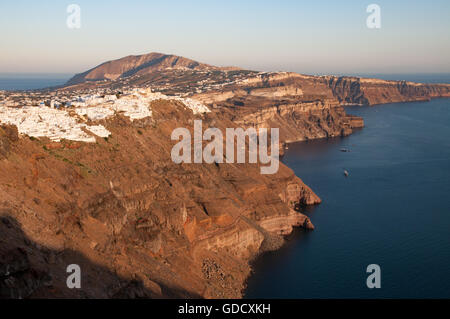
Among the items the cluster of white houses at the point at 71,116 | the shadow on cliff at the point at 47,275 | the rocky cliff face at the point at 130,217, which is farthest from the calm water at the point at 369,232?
the cluster of white houses at the point at 71,116

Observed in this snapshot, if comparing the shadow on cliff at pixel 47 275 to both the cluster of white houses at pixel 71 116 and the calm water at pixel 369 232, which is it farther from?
the cluster of white houses at pixel 71 116

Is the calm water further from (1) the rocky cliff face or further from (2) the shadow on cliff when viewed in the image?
(2) the shadow on cliff

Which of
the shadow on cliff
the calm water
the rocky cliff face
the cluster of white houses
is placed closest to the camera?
the shadow on cliff

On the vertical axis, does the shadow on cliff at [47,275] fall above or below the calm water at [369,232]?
above

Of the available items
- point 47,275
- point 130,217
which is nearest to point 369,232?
point 130,217

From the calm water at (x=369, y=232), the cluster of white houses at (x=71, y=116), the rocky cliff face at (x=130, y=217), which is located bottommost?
the calm water at (x=369, y=232)

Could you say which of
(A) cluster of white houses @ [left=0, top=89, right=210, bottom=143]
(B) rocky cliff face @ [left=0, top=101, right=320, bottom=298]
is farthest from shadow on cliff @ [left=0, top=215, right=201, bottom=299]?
(A) cluster of white houses @ [left=0, top=89, right=210, bottom=143]
